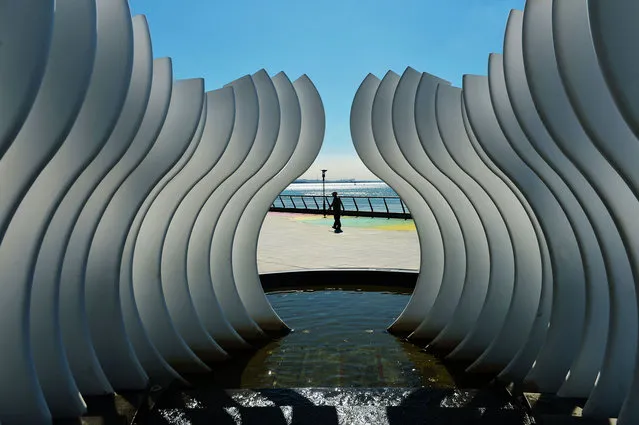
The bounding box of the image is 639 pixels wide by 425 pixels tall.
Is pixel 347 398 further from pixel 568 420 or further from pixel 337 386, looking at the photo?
pixel 568 420

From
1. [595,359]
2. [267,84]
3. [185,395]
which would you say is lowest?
[185,395]

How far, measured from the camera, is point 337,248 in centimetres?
1678

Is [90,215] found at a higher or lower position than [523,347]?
higher

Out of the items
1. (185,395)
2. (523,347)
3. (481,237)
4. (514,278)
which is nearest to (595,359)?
(523,347)

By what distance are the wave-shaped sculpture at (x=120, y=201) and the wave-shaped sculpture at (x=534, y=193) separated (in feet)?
5.75

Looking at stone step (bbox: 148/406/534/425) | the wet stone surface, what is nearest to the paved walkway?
the wet stone surface

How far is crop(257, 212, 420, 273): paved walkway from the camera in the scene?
535 inches

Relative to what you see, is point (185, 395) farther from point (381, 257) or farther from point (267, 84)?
point (381, 257)

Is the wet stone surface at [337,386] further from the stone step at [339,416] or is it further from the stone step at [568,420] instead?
the stone step at [568,420]

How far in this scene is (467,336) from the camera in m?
6.52

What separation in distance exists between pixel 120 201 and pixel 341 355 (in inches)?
132

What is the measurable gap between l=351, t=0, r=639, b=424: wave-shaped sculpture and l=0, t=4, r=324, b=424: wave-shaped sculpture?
1753 mm

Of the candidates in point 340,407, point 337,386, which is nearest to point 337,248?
point 337,386

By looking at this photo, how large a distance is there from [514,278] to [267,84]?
13.0ft
